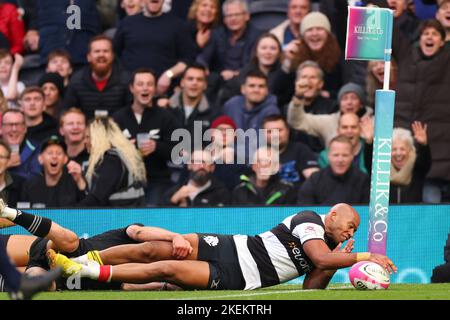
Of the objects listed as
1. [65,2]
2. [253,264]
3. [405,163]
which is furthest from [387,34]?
[65,2]


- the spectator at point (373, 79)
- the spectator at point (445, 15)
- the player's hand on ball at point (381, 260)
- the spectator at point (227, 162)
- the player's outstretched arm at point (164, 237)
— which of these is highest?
the spectator at point (445, 15)

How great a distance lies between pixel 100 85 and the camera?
1670cm

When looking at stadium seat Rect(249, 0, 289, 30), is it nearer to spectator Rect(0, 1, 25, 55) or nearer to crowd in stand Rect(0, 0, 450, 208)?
crowd in stand Rect(0, 0, 450, 208)

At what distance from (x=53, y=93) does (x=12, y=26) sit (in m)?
1.48

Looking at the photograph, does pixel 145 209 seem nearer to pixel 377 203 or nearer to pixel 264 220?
pixel 264 220

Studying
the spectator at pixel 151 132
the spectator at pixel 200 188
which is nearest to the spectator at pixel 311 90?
the spectator at pixel 200 188

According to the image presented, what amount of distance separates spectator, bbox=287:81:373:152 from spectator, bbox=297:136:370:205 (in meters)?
0.73

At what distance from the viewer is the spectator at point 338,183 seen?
50.7 ft

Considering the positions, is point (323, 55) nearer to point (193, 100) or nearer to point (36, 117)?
point (193, 100)

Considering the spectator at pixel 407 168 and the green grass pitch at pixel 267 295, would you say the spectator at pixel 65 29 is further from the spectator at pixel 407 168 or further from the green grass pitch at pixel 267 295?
the green grass pitch at pixel 267 295

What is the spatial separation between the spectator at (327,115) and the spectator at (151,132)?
5.37 feet

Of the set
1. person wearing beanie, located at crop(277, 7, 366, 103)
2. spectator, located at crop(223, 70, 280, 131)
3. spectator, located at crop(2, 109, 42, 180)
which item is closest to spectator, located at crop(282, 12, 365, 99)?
person wearing beanie, located at crop(277, 7, 366, 103)

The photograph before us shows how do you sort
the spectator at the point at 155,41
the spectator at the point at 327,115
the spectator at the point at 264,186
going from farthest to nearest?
1. the spectator at the point at 155,41
2. the spectator at the point at 327,115
3. the spectator at the point at 264,186

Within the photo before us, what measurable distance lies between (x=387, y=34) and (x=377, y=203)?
67.5 inches
